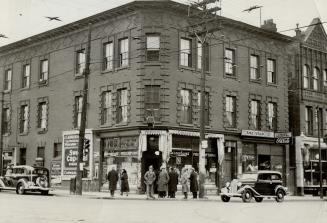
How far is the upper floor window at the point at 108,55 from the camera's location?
32.7 metres

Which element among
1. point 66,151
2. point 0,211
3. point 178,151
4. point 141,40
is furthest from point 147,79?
point 0,211

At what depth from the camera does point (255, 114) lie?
35562 millimetres

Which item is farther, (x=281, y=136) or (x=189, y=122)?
(x=281, y=136)

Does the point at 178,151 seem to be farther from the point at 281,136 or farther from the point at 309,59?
the point at 309,59

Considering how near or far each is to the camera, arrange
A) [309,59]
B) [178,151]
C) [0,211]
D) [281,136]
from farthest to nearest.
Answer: [309,59] < [281,136] < [178,151] < [0,211]

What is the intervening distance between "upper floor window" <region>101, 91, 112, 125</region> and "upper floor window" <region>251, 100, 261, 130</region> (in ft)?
32.9

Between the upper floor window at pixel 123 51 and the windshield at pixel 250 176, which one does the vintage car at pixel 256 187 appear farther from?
the upper floor window at pixel 123 51

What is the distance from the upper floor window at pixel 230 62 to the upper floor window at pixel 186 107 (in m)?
4.12

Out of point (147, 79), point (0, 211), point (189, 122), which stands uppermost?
point (147, 79)

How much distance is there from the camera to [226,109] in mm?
33656

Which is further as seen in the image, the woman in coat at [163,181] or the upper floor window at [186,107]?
the upper floor window at [186,107]

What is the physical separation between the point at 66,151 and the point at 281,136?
1467 centimetres

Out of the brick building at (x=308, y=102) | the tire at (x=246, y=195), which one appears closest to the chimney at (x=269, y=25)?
the brick building at (x=308, y=102)

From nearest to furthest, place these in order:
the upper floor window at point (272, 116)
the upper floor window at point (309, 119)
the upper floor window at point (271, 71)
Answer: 1. the upper floor window at point (272, 116)
2. the upper floor window at point (271, 71)
3. the upper floor window at point (309, 119)
